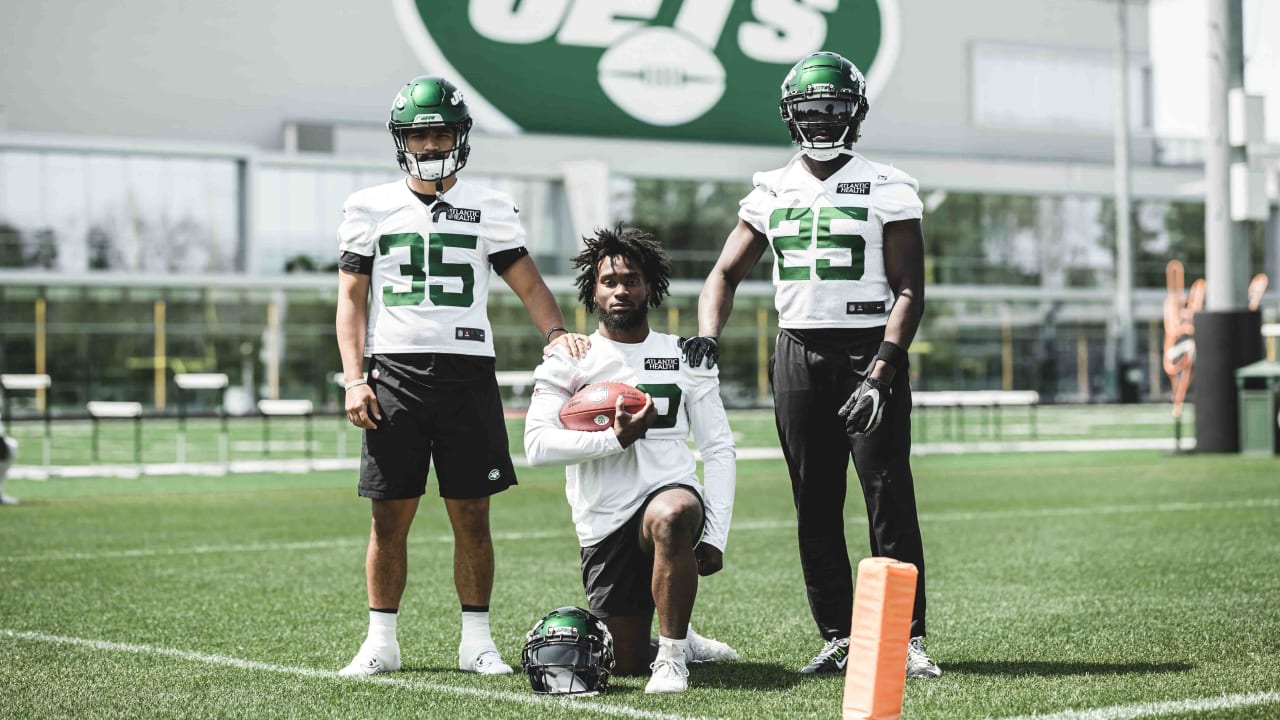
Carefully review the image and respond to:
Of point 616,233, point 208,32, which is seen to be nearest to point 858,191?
point 616,233

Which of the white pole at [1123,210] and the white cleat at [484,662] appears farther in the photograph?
the white pole at [1123,210]

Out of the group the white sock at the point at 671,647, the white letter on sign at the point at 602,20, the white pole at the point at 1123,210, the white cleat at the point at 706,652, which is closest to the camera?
the white sock at the point at 671,647

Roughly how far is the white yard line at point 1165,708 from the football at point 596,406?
1.59m

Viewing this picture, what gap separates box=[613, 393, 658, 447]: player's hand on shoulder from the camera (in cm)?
493

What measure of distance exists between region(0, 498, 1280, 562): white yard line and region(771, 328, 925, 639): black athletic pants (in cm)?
479

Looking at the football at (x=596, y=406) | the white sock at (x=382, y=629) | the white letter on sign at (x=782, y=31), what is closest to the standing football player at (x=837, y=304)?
the football at (x=596, y=406)

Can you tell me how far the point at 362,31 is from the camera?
42688mm

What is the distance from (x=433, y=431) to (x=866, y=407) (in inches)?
61.3

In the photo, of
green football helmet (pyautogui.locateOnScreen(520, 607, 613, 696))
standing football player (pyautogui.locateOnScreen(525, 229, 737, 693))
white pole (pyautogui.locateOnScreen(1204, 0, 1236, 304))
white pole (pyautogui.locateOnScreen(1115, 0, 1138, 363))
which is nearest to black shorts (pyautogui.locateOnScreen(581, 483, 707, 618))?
standing football player (pyautogui.locateOnScreen(525, 229, 737, 693))

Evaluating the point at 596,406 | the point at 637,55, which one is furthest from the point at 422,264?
the point at 637,55

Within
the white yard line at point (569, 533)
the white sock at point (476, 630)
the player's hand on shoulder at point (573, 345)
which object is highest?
the player's hand on shoulder at point (573, 345)

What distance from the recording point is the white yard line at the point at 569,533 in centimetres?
931

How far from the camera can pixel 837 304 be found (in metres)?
5.22

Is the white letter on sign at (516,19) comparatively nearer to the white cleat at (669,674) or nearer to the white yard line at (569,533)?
the white yard line at (569,533)
